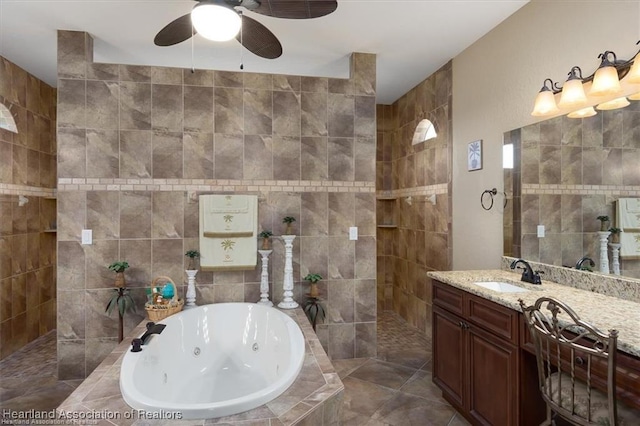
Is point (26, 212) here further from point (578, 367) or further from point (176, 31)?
point (578, 367)

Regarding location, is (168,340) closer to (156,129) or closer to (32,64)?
(156,129)

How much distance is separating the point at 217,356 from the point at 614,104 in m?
3.00

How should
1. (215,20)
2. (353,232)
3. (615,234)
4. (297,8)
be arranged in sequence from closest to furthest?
1. (215,20)
2. (297,8)
3. (615,234)
4. (353,232)

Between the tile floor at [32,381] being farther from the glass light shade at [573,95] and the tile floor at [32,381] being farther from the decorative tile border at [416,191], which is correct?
the glass light shade at [573,95]

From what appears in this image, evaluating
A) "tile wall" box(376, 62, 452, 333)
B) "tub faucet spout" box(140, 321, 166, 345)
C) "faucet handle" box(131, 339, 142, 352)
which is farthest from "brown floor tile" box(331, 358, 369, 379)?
"faucet handle" box(131, 339, 142, 352)

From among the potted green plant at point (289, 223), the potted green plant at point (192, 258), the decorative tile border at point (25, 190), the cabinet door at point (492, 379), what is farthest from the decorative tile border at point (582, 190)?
the decorative tile border at point (25, 190)

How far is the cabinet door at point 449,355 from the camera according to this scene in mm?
2293

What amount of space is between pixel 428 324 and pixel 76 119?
3774mm

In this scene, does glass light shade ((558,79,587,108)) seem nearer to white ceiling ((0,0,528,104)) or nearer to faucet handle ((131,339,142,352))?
white ceiling ((0,0,528,104))

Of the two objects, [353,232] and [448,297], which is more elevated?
[353,232]

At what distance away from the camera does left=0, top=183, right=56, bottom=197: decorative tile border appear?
324 cm

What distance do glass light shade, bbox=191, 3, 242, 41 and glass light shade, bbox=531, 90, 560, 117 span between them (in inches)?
71.6

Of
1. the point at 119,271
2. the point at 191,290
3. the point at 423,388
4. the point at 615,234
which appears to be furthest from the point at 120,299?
the point at 615,234

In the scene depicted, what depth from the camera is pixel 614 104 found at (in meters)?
1.89
